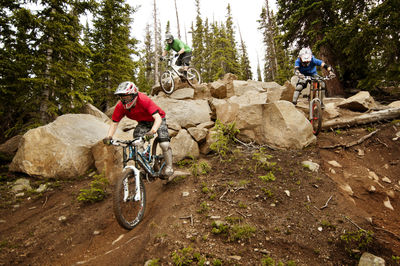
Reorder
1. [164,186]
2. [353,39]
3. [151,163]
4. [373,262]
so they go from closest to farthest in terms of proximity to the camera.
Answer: [373,262] < [151,163] < [164,186] < [353,39]

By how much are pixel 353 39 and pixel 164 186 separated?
10.5m

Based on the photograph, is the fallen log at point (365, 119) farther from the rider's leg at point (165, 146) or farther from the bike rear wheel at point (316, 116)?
the rider's leg at point (165, 146)

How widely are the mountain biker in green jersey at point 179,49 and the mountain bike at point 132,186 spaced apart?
7183mm

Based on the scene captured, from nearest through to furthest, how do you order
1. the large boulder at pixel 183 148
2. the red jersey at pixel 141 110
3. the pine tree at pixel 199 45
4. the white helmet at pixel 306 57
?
the red jersey at pixel 141 110
the large boulder at pixel 183 148
the white helmet at pixel 306 57
the pine tree at pixel 199 45

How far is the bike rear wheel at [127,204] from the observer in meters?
3.33

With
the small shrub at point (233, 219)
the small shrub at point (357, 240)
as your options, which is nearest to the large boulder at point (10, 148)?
the small shrub at point (233, 219)

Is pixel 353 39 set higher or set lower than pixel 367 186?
higher

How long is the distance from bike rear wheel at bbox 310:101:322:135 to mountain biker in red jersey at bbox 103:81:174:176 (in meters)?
5.57

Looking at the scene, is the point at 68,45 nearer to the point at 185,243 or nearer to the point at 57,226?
the point at 57,226

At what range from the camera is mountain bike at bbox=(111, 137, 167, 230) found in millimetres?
3416

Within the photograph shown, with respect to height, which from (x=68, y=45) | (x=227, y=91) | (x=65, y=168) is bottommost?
(x=65, y=168)

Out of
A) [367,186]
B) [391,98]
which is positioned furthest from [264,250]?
[391,98]

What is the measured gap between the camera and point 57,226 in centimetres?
440

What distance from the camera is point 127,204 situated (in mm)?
3936
